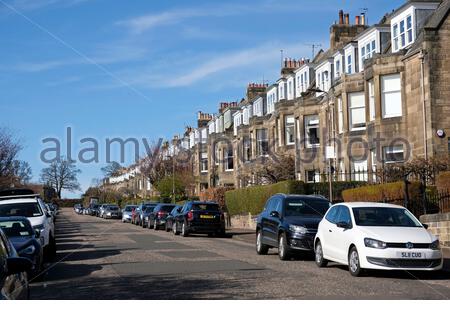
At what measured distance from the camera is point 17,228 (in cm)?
1619

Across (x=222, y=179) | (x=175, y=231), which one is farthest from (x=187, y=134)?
(x=175, y=231)

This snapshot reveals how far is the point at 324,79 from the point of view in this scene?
43.3 meters

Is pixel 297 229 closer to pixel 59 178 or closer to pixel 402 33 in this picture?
pixel 402 33

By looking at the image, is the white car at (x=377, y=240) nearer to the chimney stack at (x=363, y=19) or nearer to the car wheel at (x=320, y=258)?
the car wheel at (x=320, y=258)

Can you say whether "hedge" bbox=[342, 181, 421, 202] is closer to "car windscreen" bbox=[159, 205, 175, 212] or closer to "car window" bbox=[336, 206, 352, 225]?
"car window" bbox=[336, 206, 352, 225]

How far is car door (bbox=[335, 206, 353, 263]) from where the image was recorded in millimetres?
14641

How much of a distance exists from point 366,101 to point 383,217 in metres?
20.1

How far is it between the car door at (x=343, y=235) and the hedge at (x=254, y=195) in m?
16.2

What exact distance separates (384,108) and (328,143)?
657 centimetres

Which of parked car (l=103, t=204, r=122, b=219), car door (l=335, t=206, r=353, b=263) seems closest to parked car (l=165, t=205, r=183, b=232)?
car door (l=335, t=206, r=353, b=263)

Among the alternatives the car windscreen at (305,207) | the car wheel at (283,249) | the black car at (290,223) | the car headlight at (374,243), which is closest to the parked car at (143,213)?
the black car at (290,223)

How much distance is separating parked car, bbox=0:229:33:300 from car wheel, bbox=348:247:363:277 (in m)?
7.97

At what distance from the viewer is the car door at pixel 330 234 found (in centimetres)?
1548
